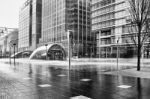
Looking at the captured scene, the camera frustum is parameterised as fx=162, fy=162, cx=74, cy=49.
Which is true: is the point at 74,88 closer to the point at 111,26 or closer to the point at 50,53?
the point at 50,53

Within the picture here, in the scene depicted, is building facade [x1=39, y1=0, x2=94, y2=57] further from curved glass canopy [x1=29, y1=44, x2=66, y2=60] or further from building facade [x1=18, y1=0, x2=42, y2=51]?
building facade [x1=18, y1=0, x2=42, y2=51]

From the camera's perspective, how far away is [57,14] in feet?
328

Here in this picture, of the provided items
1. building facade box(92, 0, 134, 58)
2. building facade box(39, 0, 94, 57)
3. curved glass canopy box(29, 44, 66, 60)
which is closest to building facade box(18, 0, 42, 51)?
building facade box(39, 0, 94, 57)

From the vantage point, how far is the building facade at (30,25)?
126 meters

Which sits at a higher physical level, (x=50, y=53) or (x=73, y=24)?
(x=73, y=24)

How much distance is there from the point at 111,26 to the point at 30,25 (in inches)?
3347

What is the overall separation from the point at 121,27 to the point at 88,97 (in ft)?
215

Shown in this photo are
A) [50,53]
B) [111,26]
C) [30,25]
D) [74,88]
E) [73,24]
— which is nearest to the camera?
[74,88]

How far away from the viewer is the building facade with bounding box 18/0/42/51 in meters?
126

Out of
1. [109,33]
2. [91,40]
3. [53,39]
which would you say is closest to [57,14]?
[53,39]

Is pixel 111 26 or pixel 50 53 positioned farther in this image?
pixel 111 26

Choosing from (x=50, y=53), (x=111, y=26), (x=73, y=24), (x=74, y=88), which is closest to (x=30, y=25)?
(x=73, y=24)

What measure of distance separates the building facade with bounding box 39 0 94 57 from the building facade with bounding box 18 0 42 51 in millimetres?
24354

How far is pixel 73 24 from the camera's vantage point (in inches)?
3590
